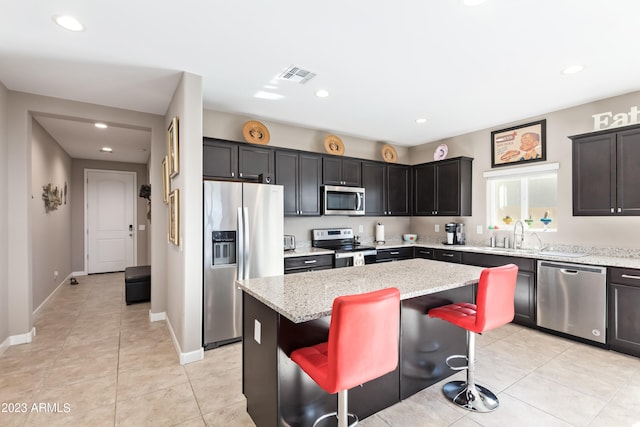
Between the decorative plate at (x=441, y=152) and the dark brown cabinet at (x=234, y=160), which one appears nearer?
the dark brown cabinet at (x=234, y=160)

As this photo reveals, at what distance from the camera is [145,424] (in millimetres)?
1977

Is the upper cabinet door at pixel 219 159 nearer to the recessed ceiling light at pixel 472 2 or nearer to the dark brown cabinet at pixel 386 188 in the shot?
the dark brown cabinet at pixel 386 188

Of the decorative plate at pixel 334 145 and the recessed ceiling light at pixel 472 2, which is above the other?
the recessed ceiling light at pixel 472 2

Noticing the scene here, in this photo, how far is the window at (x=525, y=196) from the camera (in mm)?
3965

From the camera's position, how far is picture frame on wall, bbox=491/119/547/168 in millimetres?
4000

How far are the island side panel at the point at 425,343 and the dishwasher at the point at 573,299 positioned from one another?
163cm

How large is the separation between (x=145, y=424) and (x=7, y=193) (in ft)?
9.51

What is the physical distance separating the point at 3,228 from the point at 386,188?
4985 millimetres

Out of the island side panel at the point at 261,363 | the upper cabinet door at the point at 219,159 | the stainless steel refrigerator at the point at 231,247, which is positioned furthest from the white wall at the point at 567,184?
the island side panel at the point at 261,363

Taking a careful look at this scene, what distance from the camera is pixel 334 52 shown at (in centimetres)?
249

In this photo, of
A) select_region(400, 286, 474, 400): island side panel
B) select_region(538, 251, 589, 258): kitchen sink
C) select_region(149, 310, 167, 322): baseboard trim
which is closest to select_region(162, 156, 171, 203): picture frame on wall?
select_region(149, 310, 167, 322): baseboard trim

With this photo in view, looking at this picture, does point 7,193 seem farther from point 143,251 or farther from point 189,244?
point 143,251

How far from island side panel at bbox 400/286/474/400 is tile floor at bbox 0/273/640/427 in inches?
5.7

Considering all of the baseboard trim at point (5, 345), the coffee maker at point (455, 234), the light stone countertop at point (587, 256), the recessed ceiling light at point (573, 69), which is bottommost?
the baseboard trim at point (5, 345)
